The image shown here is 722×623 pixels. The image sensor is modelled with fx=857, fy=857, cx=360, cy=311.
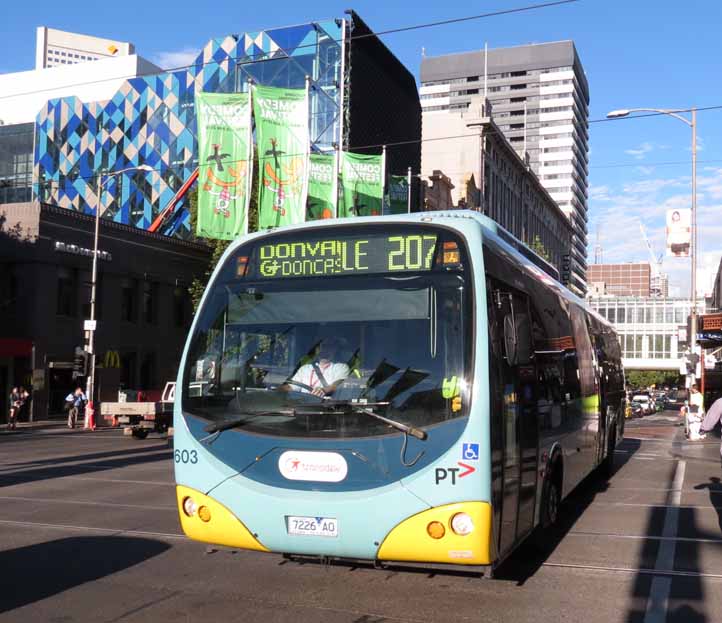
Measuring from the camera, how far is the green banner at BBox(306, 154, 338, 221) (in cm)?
3591

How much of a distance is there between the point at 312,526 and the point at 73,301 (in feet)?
113

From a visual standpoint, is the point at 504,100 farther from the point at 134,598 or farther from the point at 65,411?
the point at 134,598

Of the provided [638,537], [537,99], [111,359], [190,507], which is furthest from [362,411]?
[537,99]

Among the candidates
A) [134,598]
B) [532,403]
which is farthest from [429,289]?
[134,598]

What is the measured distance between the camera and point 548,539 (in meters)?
9.41

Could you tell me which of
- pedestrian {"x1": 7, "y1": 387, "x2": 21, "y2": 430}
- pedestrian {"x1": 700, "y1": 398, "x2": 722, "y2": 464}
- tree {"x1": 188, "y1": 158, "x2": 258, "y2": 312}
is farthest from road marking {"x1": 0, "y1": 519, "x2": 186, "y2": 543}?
tree {"x1": 188, "y1": 158, "x2": 258, "y2": 312}

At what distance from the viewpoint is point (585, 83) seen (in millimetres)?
165875

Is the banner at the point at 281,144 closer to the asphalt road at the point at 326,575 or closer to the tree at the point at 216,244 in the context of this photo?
the tree at the point at 216,244

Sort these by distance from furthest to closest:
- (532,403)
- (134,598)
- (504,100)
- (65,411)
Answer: (504,100) < (65,411) < (532,403) < (134,598)

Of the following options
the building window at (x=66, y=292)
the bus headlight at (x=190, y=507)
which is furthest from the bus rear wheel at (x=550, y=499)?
the building window at (x=66, y=292)

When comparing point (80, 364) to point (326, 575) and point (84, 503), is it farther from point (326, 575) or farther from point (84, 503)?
point (326, 575)

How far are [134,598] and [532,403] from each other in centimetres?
368

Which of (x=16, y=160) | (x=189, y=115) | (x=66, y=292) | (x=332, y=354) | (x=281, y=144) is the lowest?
(x=332, y=354)

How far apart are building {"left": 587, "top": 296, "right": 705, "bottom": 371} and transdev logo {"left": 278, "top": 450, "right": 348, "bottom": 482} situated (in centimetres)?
10379
